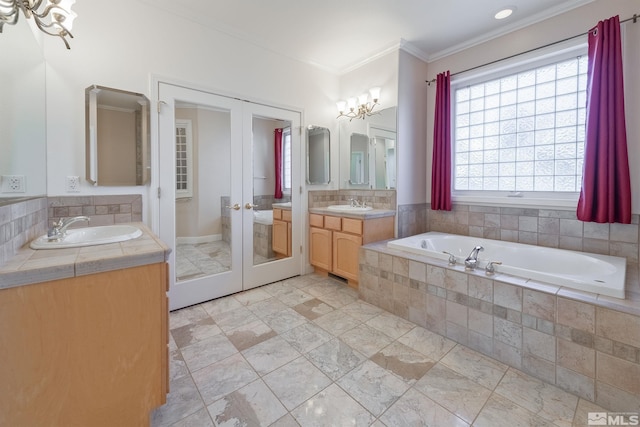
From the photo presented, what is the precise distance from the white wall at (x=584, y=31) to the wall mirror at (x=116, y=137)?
319 centimetres

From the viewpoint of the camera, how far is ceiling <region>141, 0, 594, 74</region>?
7.52 ft

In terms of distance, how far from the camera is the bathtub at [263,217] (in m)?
2.89

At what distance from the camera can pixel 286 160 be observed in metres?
3.11

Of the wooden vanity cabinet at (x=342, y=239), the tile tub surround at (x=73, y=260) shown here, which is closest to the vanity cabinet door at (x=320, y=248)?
the wooden vanity cabinet at (x=342, y=239)

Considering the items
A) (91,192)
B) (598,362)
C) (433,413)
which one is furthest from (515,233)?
(91,192)

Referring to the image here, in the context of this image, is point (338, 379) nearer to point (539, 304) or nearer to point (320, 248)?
point (539, 304)

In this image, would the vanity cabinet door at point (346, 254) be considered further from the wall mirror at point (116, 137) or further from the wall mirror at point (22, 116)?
the wall mirror at point (22, 116)

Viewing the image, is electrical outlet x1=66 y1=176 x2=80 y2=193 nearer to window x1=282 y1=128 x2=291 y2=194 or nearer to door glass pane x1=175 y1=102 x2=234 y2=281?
door glass pane x1=175 y1=102 x2=234 y2=281

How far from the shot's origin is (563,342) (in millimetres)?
1487

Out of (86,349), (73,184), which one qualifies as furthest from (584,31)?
(73,184)

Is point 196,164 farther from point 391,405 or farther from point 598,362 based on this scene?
point 598,362

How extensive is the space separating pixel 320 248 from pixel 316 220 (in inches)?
13.2

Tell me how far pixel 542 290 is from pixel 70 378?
2307 mm

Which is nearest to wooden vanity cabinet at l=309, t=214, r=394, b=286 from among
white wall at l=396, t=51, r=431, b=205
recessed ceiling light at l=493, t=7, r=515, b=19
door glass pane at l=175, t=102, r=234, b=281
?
white wall at l=396, t=51, r=431, b=205
